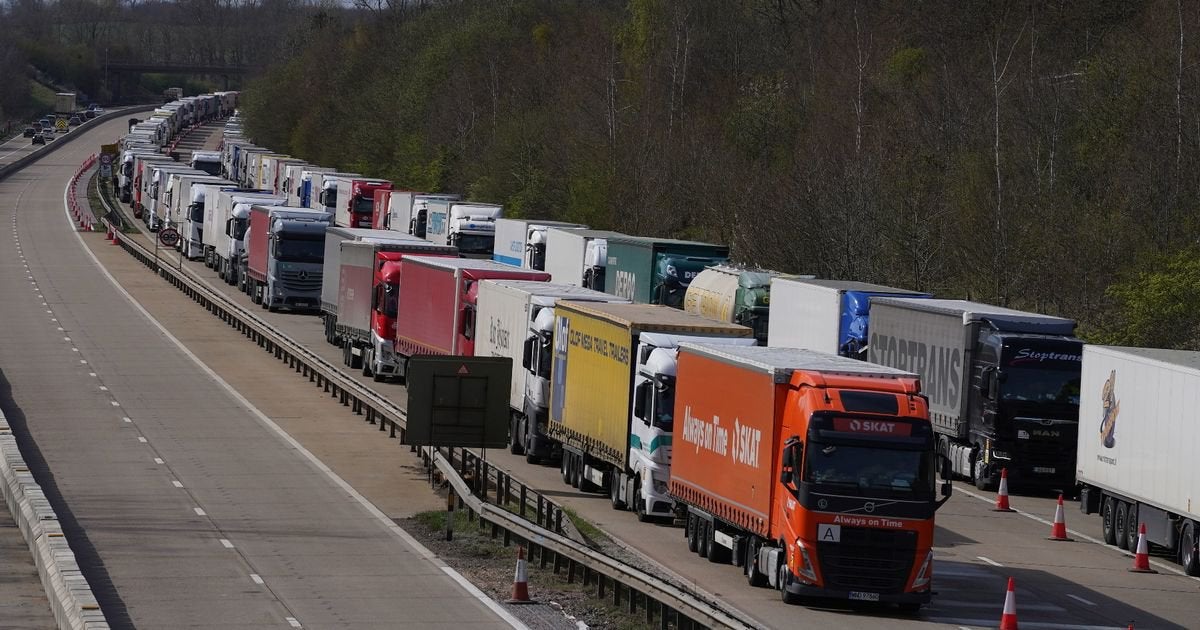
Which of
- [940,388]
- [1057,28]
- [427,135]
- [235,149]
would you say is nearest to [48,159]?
[235,149]

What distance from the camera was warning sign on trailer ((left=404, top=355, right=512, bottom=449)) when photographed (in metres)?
27.8

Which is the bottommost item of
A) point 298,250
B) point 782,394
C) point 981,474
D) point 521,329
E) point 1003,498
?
point 1003,498

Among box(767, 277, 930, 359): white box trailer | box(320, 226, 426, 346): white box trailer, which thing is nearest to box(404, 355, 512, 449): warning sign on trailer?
box(767, 277, 930, 359): white box trailer

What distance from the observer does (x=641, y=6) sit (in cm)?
9269

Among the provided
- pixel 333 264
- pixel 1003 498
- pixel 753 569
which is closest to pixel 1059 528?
pixel 1003 498

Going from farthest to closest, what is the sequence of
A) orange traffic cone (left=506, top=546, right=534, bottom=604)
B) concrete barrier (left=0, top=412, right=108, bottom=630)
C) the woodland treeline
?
1. the woodland treeline
2. orange traffic cone (left=506, top=546, right=534, bottom=604)
3. concrete barrier (left=0, top=412, right=108, bottom=630)

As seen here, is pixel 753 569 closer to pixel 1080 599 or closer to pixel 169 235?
pixel 1080 599

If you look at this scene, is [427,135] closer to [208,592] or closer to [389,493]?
[389,493]

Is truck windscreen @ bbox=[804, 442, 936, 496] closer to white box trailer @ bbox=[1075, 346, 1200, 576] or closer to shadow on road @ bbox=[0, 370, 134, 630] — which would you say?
white box trailer @ bbox=[1075, 346, 1200, 576]

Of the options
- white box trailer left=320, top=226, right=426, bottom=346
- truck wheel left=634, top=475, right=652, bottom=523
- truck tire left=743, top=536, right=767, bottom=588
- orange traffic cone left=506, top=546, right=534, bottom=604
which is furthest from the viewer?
white box trailer left=320, top=226, right=426, bottom=346

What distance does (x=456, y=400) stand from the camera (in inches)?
1101

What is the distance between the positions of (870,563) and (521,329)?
585 inches

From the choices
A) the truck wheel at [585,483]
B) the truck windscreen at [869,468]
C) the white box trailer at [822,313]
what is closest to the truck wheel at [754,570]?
the truck windscreen at [869,468]

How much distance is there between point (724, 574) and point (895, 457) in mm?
3604
